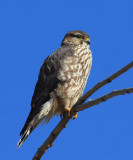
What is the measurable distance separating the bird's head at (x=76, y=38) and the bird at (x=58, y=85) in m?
0.53

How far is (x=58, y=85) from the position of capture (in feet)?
14.8

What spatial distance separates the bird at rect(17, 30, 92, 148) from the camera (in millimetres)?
4426

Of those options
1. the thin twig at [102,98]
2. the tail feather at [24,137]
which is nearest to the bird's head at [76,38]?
the tail feather at [24,137]

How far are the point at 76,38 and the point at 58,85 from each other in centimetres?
123

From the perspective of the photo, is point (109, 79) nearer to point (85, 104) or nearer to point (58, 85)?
point (85, 104)

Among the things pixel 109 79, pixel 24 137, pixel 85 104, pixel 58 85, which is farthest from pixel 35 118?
pixel 109 79

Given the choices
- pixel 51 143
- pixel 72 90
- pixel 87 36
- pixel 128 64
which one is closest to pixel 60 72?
pixel 72 90

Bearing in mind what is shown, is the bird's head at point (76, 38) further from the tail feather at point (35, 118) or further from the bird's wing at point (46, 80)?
the tail feather at point (35, 118)

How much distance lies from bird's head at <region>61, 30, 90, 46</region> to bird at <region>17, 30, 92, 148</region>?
534 mm

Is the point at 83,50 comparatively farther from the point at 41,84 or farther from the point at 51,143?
the point at 51,143

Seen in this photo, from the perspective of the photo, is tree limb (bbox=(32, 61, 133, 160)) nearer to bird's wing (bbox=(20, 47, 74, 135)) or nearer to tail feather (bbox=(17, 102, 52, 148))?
tail feather (bbox=(17, 102, 52, 148))

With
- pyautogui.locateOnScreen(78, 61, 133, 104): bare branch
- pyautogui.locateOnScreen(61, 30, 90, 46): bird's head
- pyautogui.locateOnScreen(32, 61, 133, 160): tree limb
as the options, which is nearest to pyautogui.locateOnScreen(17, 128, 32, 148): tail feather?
pyautogui.locateOnScreen(32, 61, 133, 160): tree limb

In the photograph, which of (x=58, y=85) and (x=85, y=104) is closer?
(x=85, y=104)

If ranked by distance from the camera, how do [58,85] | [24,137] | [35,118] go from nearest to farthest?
1. [24,137]
2. [35,118]
3. [58,85]
